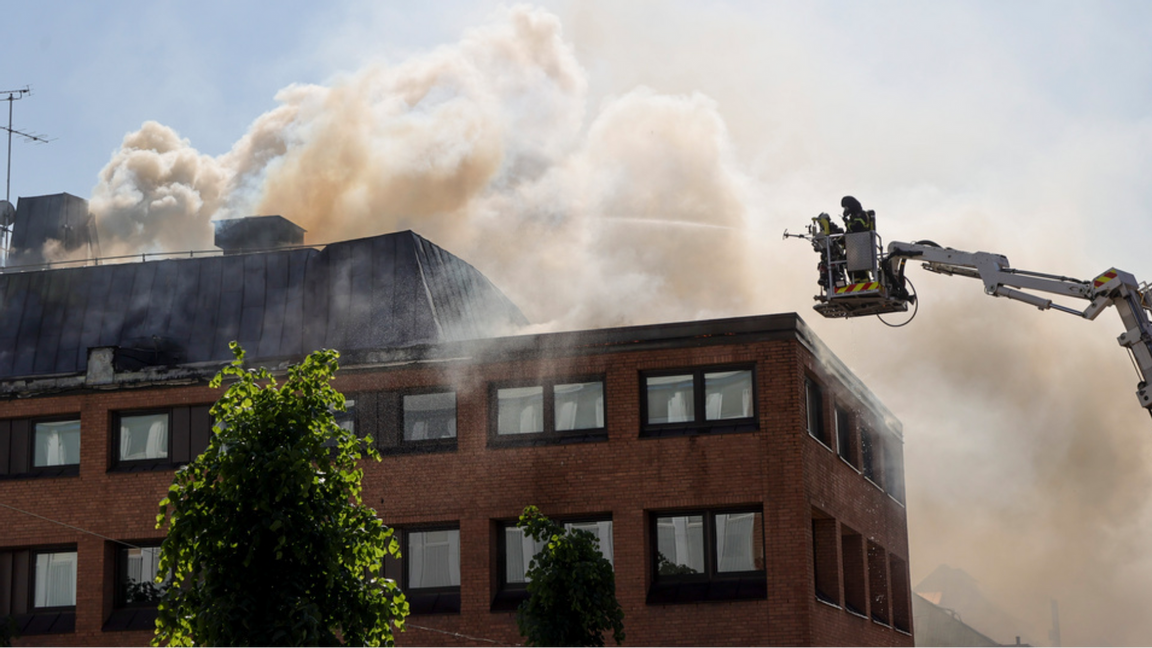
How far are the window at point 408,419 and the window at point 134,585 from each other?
15.4 feet

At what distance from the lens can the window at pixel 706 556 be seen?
23.2m

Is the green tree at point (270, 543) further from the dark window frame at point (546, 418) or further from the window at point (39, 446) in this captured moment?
the window at point (39, 446)

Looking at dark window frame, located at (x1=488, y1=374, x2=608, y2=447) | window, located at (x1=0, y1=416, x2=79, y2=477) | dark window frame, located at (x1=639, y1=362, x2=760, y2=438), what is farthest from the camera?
window, located at (x1=0, y1=416, x2=79, y2=477)

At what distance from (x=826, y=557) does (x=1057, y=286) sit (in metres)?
7.94

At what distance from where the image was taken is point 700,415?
23.8m

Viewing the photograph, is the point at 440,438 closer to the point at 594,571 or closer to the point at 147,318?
the point at 594,571

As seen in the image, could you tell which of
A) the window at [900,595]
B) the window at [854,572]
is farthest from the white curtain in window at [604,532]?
the window at [900,595]

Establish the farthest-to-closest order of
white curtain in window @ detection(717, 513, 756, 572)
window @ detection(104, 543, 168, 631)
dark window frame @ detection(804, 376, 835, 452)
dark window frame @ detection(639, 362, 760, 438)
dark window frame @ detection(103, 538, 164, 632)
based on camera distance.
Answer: window @ detection(104, 543, 168, 631)
dark window frame @ detection(103, 538, 164, 632)
dark window frame @ detection(804, 376, 835, 452)
dark window frame @ detection(639, 362, 760, 438)
white curtain in window @ detection(717, 513, 756, 572)

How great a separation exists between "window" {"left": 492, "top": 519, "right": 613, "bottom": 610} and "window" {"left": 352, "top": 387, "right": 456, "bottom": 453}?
1901 mm

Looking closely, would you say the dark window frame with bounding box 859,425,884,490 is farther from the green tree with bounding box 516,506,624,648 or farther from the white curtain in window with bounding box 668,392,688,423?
the green tree with bounding box 516,506,624,648

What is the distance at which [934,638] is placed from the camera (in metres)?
64.2


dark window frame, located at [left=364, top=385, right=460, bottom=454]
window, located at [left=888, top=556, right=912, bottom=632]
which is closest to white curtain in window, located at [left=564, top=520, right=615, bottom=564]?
dark window frame, located at [left=364, top=385, right=460, bottom=454]

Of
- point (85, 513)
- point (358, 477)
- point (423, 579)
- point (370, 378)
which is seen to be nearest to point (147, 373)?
point (85, 513)

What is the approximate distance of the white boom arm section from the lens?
61.4 ft
